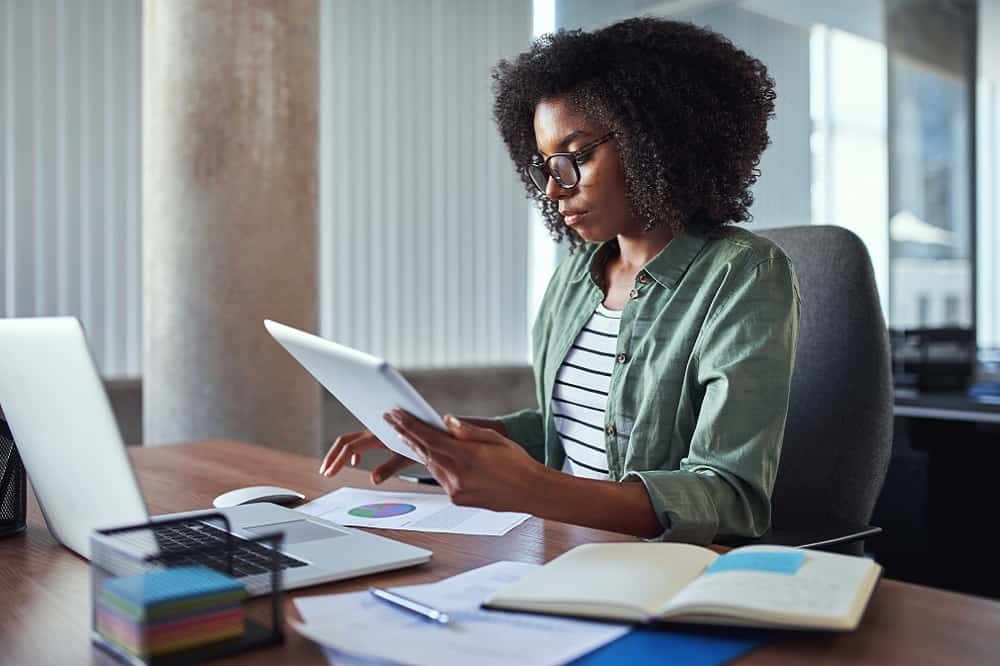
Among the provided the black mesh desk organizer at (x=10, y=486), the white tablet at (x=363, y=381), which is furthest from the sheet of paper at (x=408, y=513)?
the black mesh desk organizer at (x=10, y=486)

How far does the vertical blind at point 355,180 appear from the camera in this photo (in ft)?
10.7

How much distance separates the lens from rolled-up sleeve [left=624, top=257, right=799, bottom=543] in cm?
120

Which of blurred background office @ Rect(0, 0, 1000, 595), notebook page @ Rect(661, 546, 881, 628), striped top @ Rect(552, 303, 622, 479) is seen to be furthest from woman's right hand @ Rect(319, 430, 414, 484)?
blurred background office @ Rect(0, 0, 1000, 595)

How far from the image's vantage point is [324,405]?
3951mm

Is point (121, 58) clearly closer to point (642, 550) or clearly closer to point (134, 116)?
point (134, 116)

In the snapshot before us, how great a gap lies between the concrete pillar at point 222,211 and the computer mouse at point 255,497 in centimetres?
174

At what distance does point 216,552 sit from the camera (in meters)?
0.87

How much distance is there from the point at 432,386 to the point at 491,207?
35.0 inches

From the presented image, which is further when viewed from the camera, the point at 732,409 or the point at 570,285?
the point at 570,285

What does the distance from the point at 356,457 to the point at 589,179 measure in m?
0.56

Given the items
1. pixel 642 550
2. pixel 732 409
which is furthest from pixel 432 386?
pixel 642 550

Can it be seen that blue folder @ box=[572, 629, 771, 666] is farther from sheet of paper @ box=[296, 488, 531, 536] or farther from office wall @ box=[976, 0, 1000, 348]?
office wall @ box=[976, 0, 1000, 348]

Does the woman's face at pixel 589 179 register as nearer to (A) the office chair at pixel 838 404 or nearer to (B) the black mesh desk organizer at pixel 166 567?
(A) the office chair at pixel 838 404

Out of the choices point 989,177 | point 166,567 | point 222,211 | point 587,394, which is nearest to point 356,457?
point 587,394
